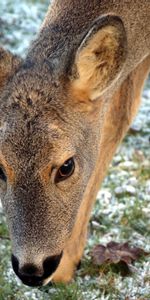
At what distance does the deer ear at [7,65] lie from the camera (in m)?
5.73

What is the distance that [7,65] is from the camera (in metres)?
5.80

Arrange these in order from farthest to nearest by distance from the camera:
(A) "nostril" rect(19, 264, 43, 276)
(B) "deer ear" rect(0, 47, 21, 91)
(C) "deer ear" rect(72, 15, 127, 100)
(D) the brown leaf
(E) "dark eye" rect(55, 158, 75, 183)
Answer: (D) the brown leaf
(B) "deer ear" rect(0, 47, 21, 91)
(C) "deer ear" rect(72, 15, 127, 100)
(E) "dark eye" rect(55, 158, 75, 183)
(A) "nostril" rect(19, 264, 43, 276)

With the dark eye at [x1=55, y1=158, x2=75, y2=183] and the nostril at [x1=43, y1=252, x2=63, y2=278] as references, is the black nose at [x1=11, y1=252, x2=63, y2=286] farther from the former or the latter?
the dark eye at [x1=55, y1=158, x2=75, y2=183]

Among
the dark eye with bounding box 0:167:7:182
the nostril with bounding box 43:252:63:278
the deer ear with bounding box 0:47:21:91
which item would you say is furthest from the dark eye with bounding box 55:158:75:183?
the deer ear with bounding box 0:47:21:91

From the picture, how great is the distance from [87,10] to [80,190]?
1343 millimetres

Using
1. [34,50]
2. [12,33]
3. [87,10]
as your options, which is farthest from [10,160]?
[12,33]

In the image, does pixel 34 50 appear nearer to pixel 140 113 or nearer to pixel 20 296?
pixel 20 296

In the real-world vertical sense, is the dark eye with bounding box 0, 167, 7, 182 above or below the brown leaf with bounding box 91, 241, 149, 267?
below

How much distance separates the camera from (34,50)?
588 centimetres

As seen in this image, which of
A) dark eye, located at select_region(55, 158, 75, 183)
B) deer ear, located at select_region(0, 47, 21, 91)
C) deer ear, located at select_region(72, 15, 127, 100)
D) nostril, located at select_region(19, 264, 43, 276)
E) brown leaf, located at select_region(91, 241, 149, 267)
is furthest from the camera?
brown leaf, located at select_region(91, 241, 149, 267)

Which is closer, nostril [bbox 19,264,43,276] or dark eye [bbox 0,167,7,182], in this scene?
nostril [bbox 19,264,43,276]

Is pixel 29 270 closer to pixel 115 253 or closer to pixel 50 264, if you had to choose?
pixel 50 264

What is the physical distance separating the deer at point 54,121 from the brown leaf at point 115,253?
1.10 metres

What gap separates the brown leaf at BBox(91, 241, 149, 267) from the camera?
22.0 ft
